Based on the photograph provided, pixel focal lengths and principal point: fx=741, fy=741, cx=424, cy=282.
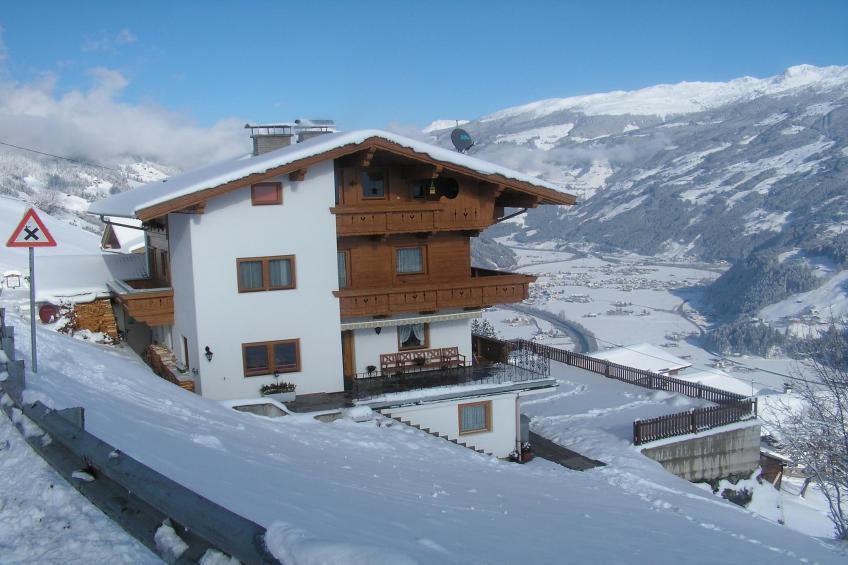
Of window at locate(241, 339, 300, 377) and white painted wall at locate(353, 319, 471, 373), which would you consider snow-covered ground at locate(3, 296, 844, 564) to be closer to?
window at locate(241, 339, 300, 377)

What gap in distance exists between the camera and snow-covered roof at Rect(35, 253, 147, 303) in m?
25.3

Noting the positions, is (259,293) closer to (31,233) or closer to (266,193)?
(266,193)

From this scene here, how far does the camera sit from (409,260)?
916 inches

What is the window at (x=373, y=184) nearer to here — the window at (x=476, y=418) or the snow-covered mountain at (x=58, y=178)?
the window at (x=476, y=418)

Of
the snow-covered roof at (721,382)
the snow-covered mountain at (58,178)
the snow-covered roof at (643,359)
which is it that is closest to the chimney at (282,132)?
the snow-covered roof at (643,359)

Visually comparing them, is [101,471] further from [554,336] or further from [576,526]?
[554,336]

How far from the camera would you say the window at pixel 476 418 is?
2136cm

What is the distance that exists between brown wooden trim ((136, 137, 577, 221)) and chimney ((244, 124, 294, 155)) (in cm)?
667

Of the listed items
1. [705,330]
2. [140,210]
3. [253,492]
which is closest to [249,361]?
[140,210]

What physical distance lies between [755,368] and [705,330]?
1380 inches

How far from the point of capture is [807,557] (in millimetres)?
12797

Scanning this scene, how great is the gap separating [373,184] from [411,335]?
4.84m

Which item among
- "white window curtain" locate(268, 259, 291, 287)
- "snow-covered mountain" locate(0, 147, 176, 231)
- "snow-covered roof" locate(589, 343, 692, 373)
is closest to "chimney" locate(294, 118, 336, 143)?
"white window curtain" locate(268, 259, 291, 287)

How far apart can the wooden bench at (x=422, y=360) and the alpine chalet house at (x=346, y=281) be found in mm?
38
